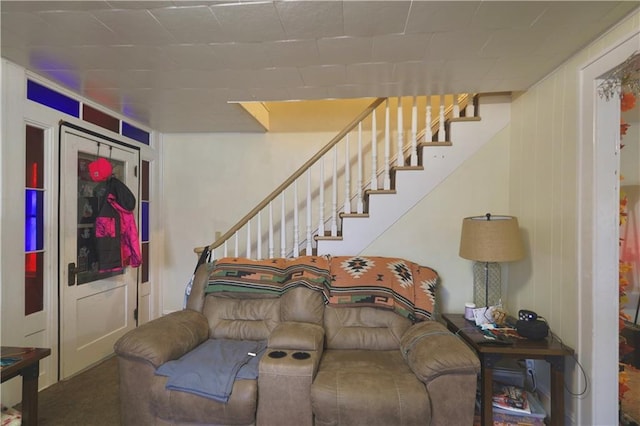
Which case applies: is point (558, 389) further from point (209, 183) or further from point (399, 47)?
point (209, 183)

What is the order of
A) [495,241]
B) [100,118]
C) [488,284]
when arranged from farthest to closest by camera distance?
[100,118] < [488,284] < [495,241]

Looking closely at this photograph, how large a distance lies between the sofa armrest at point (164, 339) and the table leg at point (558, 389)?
2190 mm

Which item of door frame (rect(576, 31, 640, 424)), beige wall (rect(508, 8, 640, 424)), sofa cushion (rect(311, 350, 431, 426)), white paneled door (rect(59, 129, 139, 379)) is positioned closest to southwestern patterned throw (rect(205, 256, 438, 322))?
sofa cushion (rect(311, 350, 431, 426))

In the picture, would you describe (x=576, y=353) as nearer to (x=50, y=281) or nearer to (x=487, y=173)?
(x=487, y=173)

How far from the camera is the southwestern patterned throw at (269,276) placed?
2.37 m

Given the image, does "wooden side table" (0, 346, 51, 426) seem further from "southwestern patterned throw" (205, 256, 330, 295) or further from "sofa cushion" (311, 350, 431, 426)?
"sofa cushion" (311, 350, 431, 426)

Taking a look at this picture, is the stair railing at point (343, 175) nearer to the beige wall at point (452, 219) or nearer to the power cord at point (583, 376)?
the beige wall at point (452, 219)

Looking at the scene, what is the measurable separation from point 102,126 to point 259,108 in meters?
1.45

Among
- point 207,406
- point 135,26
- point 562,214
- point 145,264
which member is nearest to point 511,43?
point 562,214

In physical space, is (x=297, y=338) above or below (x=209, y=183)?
below

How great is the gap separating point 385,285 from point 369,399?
873 millimetres

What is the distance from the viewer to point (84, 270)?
8.60 ft

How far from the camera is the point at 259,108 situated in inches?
129

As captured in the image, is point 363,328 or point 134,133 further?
point 134,133
